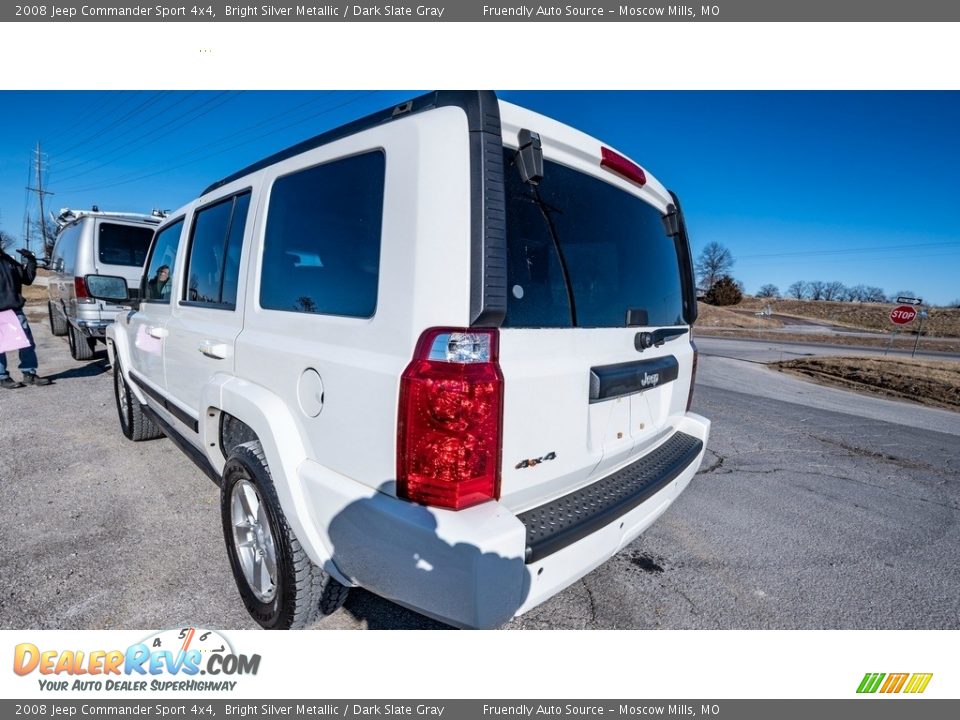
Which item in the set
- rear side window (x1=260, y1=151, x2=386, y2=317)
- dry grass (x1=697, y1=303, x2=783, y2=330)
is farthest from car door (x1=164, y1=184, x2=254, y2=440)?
dry grass (x1=697, y1=303, x2=783, y2=330)

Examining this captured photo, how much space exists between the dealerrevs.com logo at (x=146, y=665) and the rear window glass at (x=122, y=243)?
7.14 meters

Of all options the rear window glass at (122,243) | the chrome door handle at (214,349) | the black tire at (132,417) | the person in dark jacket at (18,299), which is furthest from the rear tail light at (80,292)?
the chrome door handle at (214,349)

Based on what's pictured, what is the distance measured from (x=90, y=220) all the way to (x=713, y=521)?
9.43 meters

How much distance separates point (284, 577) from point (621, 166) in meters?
2.28

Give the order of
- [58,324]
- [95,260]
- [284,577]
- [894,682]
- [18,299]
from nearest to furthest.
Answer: [284,577]
[894,682]
[18,299]
[95,260]
[58,324]

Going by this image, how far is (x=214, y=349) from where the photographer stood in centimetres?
223

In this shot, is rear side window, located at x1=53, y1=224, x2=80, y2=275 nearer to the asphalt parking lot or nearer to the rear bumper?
the asphalt parking lot

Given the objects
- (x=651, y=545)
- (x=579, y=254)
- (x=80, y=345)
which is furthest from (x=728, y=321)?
(x=579, y=254)

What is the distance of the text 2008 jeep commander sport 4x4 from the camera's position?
4.37 ft

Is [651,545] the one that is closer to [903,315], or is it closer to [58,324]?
[58,324]

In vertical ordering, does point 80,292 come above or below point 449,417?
above

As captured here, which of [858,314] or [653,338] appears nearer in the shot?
[653,338]

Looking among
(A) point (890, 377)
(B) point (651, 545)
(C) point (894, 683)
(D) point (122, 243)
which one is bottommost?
(C) point (894, 683)

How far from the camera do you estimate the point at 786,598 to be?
2.29 m
